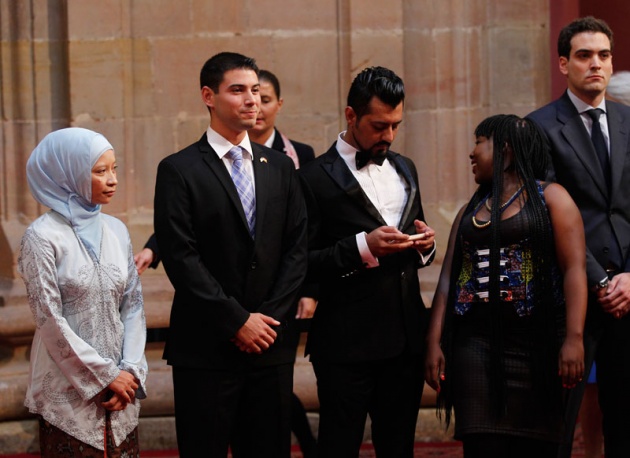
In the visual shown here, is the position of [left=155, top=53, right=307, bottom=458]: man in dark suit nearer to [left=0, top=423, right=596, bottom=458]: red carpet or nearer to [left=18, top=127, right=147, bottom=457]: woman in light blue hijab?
[left=18, top=127, right=147, bottom=457]: woman in light blue hijab

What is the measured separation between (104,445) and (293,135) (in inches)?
127

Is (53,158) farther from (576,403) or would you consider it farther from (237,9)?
(237,9)

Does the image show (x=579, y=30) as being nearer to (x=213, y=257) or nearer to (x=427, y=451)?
(x=213, y=257)

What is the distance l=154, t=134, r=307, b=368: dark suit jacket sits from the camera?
192 inches

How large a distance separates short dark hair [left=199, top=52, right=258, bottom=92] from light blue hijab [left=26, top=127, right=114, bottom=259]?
0.58 meters

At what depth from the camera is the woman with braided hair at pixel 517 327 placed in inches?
197

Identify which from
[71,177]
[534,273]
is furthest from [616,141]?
[71,177]

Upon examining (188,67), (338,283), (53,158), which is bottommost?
(338,283)

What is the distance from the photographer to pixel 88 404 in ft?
15.4

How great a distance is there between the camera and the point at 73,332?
15.4ft

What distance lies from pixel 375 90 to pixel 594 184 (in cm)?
103

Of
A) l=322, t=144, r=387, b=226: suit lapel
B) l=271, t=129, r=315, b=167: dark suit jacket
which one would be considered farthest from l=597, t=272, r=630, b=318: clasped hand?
l=271, t=129, r=315, b=167: dark suit jacket

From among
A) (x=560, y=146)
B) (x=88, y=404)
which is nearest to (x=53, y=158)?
A: (x=88, y=404)

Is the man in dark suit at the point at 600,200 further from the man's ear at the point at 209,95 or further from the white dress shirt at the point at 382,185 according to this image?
the man's ear at the point at 209,95
